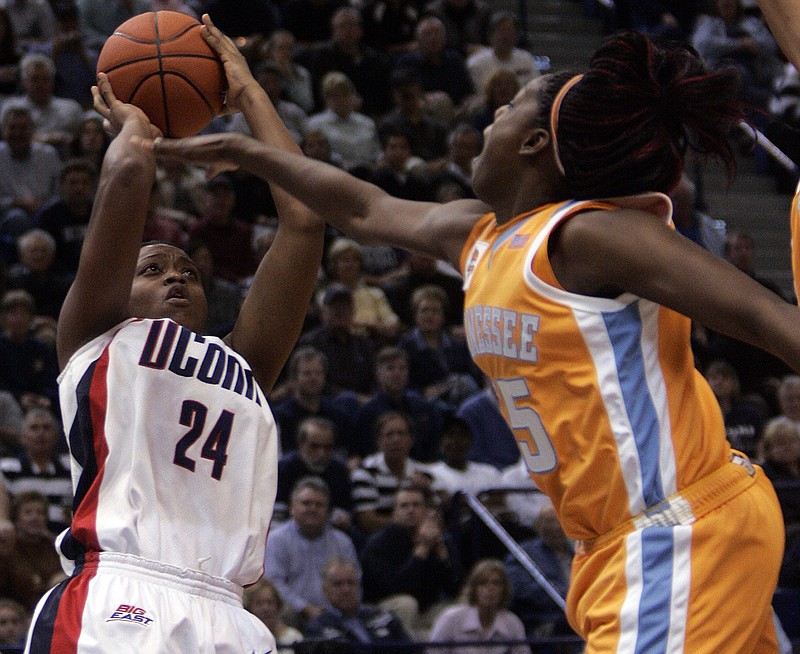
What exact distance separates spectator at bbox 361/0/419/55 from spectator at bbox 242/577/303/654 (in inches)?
267

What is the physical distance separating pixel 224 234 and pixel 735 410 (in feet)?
12.2

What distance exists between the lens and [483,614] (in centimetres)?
684

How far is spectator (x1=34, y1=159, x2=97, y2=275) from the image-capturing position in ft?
28.1

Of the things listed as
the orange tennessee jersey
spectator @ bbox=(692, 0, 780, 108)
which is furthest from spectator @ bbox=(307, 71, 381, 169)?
the orange tennessee jersey

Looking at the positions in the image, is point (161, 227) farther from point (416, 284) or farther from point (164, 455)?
point (164, 455)

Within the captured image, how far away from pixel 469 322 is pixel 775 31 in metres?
0.93

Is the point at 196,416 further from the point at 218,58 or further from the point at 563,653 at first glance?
the point at 563,653

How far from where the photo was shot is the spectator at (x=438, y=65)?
1159cm

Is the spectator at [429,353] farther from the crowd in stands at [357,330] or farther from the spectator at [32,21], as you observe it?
the spectator at [32,21]

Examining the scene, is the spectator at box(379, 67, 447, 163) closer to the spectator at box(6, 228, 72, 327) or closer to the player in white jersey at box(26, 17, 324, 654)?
the spectator at box(6, 228, 72, 327)

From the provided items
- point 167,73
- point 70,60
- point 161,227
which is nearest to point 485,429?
point 161,227

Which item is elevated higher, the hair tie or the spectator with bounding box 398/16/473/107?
the hair tie

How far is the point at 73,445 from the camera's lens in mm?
3088

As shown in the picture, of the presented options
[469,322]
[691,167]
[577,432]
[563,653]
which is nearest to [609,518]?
[577,432]
